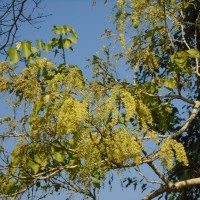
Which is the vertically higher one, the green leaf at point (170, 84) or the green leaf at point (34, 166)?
the green leaf at point (170, 84)

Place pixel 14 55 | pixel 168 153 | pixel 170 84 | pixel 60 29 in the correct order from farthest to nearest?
1. pixel 60 29
2. pixel 170 84
3. pixel 14 55
4. pixel 168 153

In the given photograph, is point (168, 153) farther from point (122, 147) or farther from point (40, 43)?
point (40, 43)

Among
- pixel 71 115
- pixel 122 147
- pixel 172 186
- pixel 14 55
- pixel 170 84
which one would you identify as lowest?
pixel 172 186

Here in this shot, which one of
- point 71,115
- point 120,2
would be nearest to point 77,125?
point 71,115

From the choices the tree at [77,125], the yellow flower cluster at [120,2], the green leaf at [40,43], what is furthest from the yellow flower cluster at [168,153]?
the yellow flower cluster at [120,2]

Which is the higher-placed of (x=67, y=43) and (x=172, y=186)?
(x=67, y=43)

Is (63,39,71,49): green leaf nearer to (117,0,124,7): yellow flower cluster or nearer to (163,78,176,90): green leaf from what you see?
(117,0,124,7): yellow flower cluster

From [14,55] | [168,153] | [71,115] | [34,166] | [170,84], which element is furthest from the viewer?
[170,84]

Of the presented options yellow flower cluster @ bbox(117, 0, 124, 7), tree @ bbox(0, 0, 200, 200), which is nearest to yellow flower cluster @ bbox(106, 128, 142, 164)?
tree @ bbox(0, 0, 200, 200)

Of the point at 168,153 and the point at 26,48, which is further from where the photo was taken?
the point at 26,48

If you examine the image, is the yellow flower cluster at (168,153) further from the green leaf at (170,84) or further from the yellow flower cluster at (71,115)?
the green leaf at (170,84)

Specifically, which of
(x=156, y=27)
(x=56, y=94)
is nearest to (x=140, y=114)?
(x=56, y=94)

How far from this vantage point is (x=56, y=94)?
2.54m

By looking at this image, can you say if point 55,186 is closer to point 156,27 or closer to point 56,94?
point 56,94
